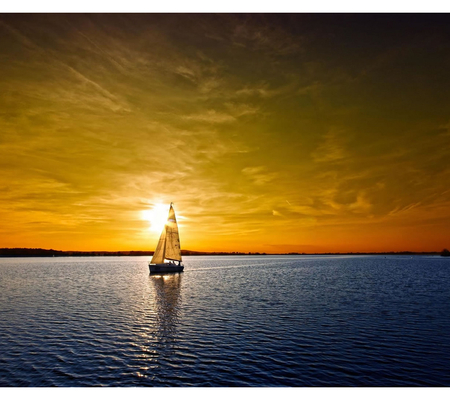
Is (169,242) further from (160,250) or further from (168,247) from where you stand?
(160,250)

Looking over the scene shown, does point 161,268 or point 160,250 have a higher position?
point 160,250

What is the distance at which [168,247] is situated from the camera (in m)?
114

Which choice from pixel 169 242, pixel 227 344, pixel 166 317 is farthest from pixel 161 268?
pixel 227 344

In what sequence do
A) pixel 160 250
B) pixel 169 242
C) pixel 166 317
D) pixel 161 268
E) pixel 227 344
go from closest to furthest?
pixel 227 344
pixel 166 317
pixel 169 242
pixel 160 250
pixel 161 268

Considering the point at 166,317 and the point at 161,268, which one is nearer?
the point at 166,317

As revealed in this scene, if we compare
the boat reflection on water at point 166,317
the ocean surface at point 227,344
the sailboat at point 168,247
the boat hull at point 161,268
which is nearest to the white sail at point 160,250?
the sailboat at point 168,247

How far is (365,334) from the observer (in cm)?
3575

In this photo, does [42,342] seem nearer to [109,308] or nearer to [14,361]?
[14,361]

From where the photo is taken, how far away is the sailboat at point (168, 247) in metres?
112

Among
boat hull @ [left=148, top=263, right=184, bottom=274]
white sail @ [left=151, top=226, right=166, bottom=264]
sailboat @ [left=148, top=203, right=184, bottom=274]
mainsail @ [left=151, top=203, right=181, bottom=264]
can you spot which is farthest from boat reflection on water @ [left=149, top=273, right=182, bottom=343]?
boat hull @ [left=148, top=263, right=184, bottom=274]

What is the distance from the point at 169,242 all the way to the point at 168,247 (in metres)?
2.01

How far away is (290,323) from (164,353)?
61.1 ft
